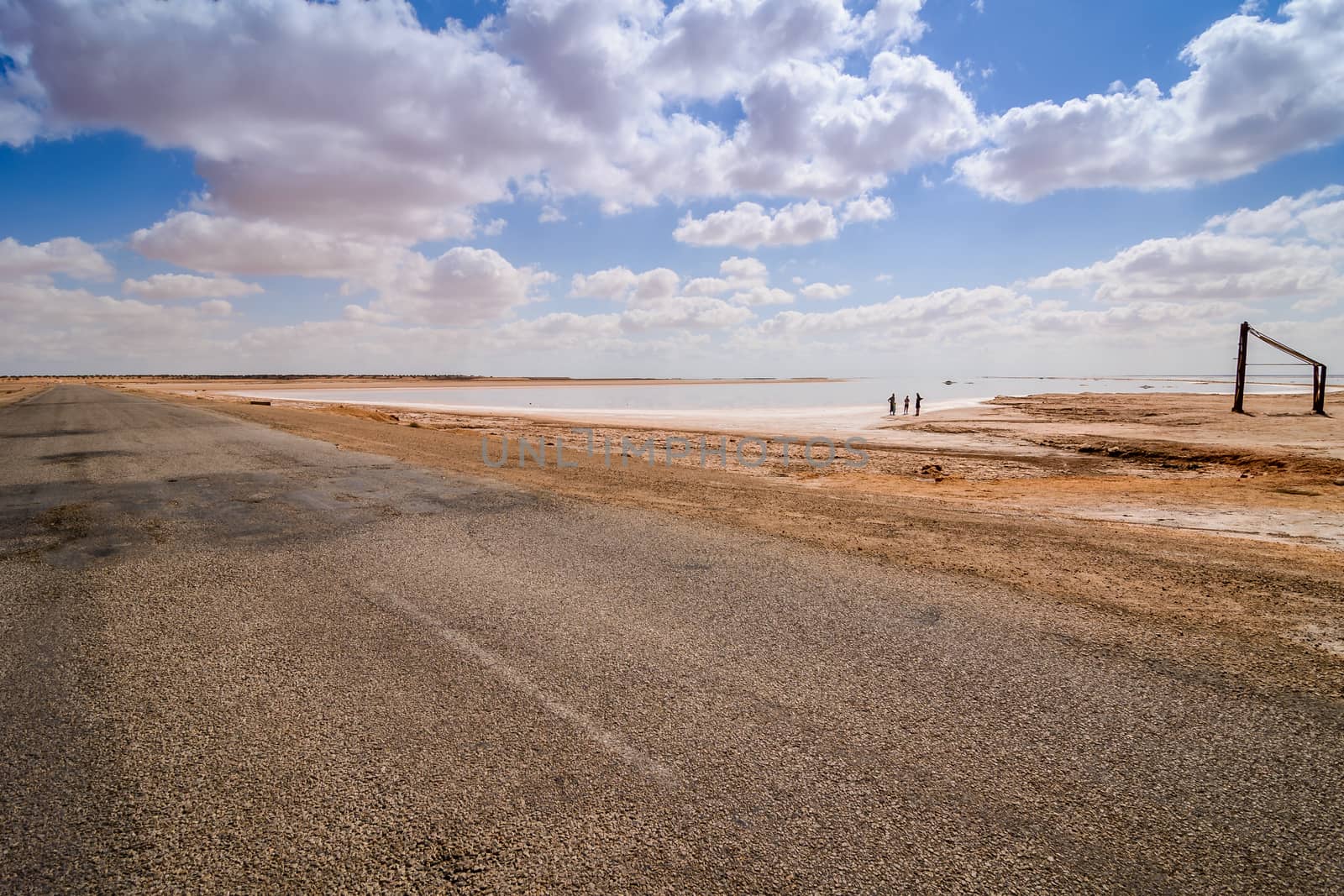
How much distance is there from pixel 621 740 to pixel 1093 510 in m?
11.4

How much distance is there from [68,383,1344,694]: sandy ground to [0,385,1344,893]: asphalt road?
0.96m

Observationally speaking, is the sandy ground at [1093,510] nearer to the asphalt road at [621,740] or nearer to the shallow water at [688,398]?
the asphalt road at [621,740]

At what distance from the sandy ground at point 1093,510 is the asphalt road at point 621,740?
96 cm

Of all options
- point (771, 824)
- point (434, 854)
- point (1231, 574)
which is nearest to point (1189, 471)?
point (1231, 574)

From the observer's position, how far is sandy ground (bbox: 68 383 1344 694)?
16.9 ft

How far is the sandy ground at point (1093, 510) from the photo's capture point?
5.14 meters

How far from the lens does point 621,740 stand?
3.21 m

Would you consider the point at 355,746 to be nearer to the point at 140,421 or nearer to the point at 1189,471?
the point at 1189,471

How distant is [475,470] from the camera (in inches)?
523

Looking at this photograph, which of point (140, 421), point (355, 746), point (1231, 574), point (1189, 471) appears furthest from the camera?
point (140, 421)

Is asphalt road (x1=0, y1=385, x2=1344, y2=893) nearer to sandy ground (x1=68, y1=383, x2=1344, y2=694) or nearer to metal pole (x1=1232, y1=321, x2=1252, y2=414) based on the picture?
sandy ground (x1=68, y1=383, x2=1344, y2=694)

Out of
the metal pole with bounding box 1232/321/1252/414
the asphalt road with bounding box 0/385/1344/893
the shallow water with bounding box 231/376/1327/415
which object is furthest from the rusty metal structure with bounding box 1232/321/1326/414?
the asphalt road with bounding box 0/385/1344/893

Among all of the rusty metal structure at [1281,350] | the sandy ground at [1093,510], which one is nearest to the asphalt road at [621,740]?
the sandy ground at [1093,510]

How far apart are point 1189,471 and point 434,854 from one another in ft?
A: 71.9
